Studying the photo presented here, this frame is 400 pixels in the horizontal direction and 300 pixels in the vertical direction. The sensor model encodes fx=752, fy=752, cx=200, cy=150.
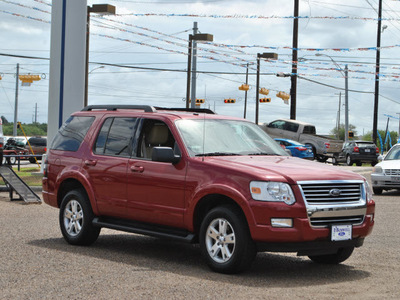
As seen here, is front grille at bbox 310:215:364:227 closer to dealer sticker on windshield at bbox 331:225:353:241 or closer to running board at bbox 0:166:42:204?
dealer sticker on windshield at bbox 331:225:353:241

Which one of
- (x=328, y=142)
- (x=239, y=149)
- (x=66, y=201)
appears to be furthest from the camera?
(x=328, y=142)

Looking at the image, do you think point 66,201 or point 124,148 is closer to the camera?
point 124,148

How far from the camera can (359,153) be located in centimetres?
4444

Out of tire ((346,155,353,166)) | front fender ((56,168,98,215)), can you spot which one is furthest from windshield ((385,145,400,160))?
tire ((346,155,353,166))

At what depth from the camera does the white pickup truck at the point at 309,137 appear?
45812mm

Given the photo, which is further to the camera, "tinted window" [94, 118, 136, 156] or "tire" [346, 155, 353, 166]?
"tire" [346, 155, 353, 166]

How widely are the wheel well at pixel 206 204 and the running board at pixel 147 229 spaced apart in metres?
0.17

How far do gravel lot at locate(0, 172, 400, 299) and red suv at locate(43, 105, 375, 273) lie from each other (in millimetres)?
341

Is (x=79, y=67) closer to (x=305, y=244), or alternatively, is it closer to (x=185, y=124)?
(x=185, y=124)

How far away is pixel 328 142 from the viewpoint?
150 feet

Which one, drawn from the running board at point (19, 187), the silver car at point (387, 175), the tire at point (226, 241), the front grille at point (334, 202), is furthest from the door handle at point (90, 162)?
the silver car at point (387, 175)

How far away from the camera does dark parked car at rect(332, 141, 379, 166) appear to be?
44.4 meters

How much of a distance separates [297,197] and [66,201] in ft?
13.0

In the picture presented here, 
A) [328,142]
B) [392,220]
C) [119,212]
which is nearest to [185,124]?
[119,212]
